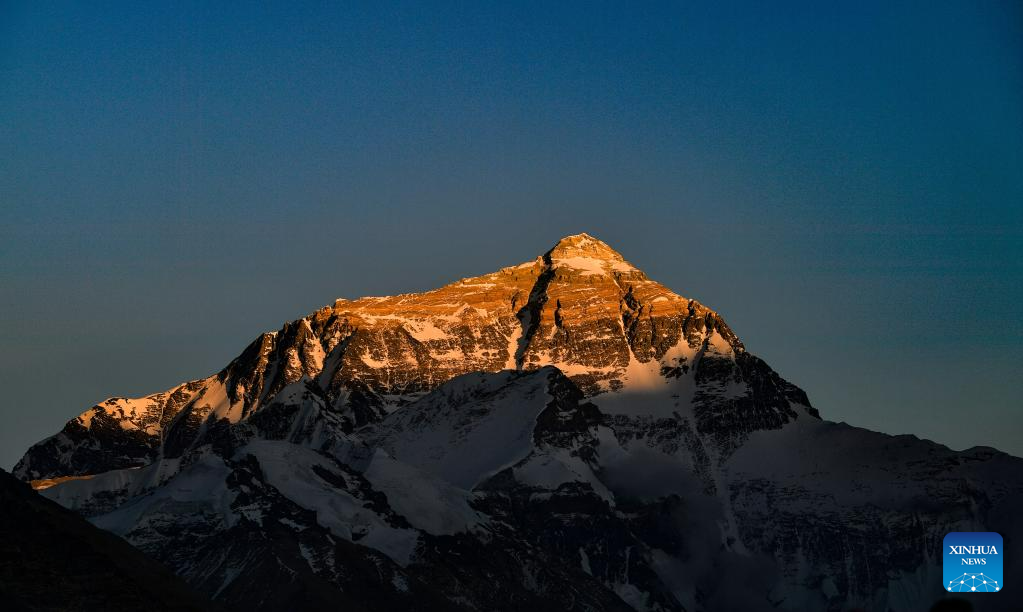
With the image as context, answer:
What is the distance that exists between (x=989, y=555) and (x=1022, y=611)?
165 inches

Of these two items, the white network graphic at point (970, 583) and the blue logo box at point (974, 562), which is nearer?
the white network graphic at point (970, 583)

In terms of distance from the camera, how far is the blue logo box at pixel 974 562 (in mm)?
102438

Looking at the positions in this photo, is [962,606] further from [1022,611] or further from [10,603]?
[10,603]

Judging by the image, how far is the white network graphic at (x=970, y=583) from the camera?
335 feet

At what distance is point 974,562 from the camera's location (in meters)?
103

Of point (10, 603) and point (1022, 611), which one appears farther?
point (10, 603)

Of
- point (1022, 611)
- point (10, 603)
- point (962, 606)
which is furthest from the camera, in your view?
point (10, 603)

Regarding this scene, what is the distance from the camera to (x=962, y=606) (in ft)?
323

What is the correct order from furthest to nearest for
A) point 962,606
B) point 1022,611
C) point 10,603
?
point 10,603
point 1022,611
point 962,606

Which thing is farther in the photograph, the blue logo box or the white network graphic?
the blue logo box

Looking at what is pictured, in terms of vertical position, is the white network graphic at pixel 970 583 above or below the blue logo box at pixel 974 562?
below

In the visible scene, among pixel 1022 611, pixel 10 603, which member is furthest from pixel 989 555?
pixel 10 603

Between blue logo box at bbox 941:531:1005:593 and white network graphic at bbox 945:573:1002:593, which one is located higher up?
blue logo box at bbox 941:531:1005:593

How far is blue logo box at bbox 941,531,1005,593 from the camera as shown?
336 ft
